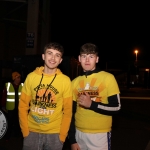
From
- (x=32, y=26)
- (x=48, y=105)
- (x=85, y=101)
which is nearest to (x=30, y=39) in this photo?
(x=32, y=26)

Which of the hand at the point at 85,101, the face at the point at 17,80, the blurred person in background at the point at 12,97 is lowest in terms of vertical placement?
the blurred person in background at the point at 12,97

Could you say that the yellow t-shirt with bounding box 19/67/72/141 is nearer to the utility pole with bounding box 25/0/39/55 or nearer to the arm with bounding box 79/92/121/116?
the arm with bounding box 79/92/121/116

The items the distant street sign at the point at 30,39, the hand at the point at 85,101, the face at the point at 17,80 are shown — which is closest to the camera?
the hand at the point at 85,101

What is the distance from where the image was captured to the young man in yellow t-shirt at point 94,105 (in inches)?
144

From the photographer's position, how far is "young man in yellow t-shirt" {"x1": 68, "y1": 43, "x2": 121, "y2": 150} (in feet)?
12.0

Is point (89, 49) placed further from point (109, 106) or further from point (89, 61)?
point (109, 106)

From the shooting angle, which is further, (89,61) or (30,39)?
(30,39)

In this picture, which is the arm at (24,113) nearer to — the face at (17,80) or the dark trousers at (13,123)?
the face at (17,80)

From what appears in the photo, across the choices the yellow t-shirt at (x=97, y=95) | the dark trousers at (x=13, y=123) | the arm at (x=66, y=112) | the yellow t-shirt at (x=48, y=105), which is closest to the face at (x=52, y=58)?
the yellow t-shirt at (x=48, y=105)

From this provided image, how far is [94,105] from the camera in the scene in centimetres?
359

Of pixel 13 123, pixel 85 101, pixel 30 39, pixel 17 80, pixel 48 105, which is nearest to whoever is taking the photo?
pixel 85 101

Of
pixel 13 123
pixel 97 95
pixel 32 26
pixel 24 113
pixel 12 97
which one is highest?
pixel 32 26

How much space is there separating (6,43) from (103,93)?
21.2m

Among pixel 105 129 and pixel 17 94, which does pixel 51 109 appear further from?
pixel 17 94
